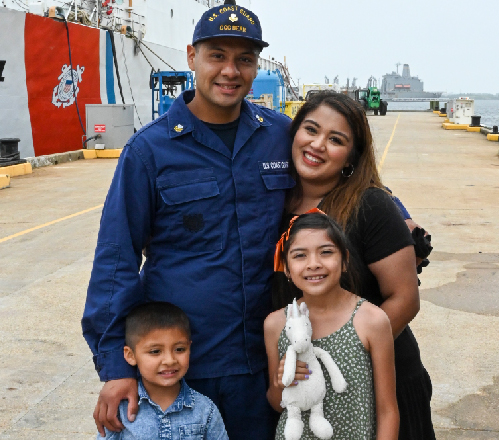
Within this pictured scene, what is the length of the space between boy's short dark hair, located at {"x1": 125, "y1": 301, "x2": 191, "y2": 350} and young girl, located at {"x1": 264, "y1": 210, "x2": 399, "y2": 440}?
36cm

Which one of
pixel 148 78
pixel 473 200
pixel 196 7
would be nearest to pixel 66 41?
pixel 148 78

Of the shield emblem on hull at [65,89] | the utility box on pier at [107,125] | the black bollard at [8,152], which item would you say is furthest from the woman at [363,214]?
the shield emblem on hull at [65,89]

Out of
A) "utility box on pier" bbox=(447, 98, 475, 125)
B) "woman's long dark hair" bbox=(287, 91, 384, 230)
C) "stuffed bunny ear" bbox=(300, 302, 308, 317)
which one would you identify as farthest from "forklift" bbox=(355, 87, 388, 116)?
"stuffed bunny ear" bbox=(300, 302, 308, 317)

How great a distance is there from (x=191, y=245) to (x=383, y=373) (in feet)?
2.61

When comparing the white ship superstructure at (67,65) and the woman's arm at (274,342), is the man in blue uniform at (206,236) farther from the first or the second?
the white ship superstructure at (67,65)

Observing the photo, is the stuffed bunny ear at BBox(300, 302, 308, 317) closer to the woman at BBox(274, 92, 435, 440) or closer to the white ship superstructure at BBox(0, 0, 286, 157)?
the woman at BBox(274, 92, 435, 440)

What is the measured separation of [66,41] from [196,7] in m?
16.9

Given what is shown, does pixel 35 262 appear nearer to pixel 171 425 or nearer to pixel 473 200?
pixel 171 425

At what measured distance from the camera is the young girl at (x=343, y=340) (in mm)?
2119

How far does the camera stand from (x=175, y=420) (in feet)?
7.47

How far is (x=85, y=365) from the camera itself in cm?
489

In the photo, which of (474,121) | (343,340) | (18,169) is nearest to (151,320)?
(343,340)

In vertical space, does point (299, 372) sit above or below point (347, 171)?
below

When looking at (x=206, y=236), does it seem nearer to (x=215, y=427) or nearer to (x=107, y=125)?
(x=215, y=427)
